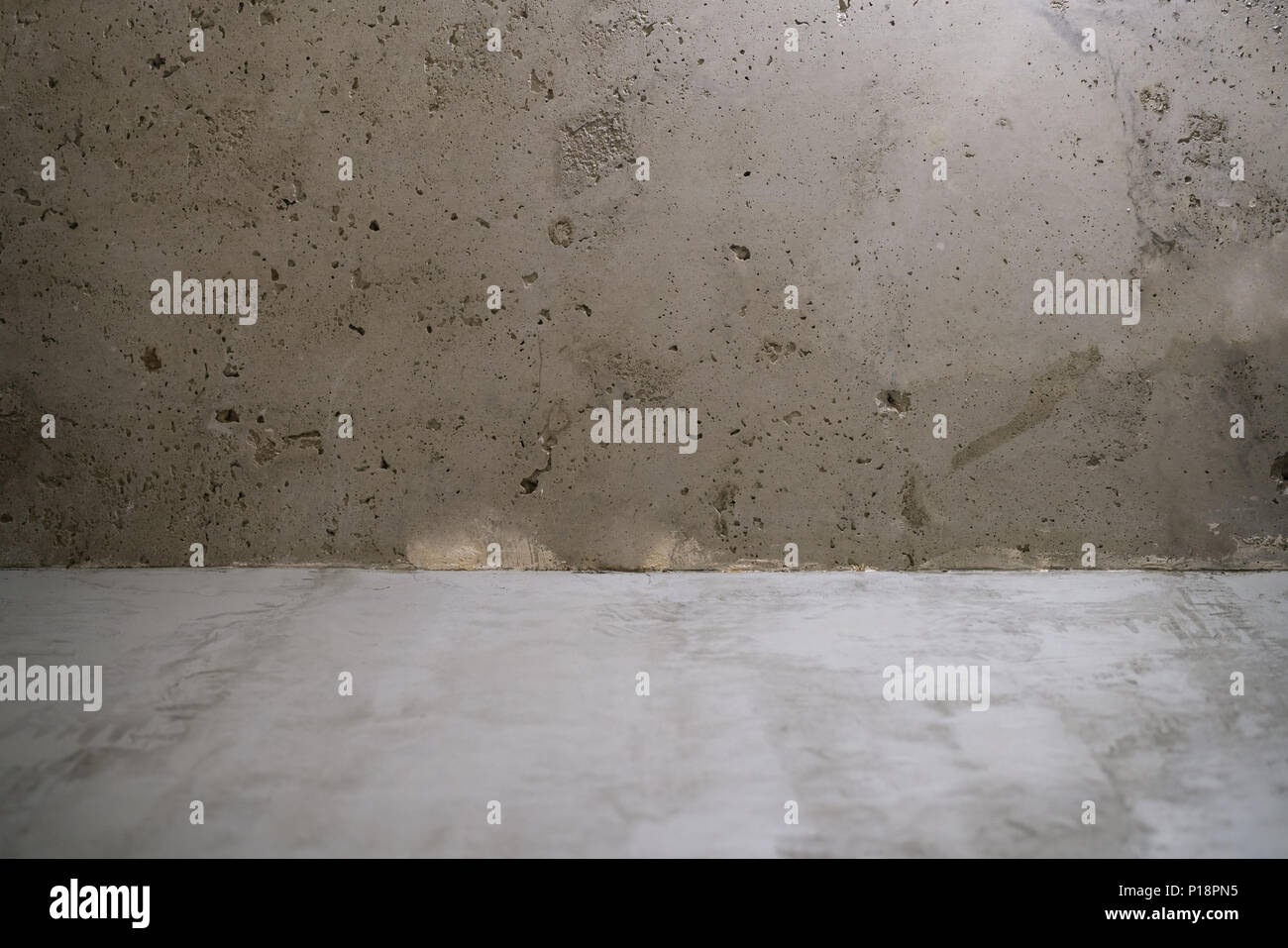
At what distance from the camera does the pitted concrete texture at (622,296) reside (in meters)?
3.53

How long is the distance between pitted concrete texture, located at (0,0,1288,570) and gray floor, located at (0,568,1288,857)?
0.95 ft

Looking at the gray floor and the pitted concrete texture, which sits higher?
the pitted concrete texture

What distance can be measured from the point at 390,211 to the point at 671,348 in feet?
4.22

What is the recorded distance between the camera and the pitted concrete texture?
3.53 meters

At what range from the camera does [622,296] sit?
356 cm

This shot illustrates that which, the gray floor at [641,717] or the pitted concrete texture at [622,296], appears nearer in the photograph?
the gray floor at [641,717]

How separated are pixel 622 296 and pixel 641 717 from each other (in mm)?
1895

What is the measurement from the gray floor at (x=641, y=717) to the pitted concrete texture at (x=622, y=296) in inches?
11.4

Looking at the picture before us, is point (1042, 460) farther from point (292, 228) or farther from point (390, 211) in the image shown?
point (292, 228)

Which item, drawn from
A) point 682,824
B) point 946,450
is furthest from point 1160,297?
point 682,824

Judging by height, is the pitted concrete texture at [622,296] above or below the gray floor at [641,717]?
above

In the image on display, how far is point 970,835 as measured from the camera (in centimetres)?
173

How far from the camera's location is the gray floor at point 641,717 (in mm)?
1757

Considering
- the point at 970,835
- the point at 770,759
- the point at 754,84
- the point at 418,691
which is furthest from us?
the point at 754,84
